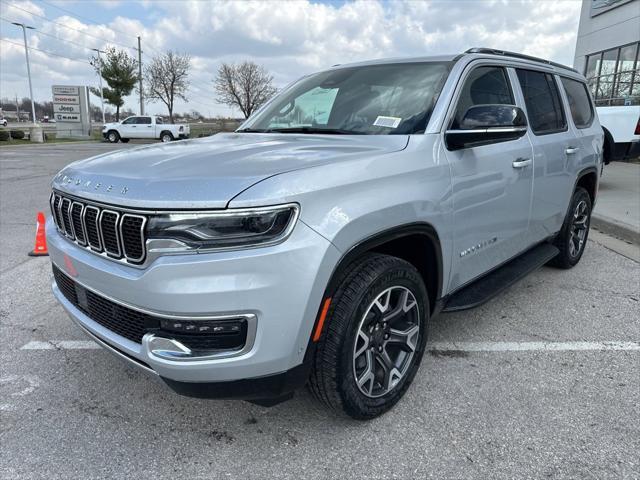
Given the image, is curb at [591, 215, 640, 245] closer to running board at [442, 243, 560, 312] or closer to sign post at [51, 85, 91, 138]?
running board at [442, 243, 560, 312]

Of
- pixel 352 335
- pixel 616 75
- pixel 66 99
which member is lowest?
pixel 352 335

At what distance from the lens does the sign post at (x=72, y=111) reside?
37469mm

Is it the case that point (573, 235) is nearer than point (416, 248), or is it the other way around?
point (416, 248)

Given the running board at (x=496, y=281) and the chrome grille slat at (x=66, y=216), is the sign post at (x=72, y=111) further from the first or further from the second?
the running board at (x=496, y=281)

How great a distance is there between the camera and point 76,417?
8.69 ft

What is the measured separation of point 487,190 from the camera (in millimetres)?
3105

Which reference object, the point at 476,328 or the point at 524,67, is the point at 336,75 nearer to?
the point at 524,67

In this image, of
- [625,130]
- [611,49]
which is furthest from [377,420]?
[611,49]

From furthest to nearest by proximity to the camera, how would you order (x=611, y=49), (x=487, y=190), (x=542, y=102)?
1. (x=611, y=49)
2. (x=542, y=102)
3. (x=487, y=190)

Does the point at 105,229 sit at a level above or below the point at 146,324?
above

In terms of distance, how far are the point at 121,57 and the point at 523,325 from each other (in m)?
48.7

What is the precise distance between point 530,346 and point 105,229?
2.85 metres

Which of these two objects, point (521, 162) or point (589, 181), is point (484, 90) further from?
point (589, 181)

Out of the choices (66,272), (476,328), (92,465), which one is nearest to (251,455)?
(92,465)
